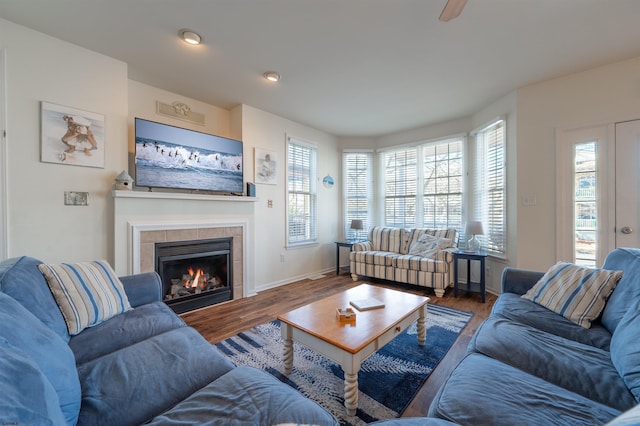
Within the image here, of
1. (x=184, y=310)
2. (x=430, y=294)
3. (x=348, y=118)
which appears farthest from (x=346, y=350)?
(x=348, y=118)

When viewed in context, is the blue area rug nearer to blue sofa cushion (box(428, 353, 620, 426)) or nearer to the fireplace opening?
blue sofa cushion (box(428, 353, 620, 426))

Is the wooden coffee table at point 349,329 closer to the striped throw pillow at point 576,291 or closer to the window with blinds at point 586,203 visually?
the striped throw pillow at point 576,291

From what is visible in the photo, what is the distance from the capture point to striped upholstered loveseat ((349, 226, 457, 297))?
11.8 ft

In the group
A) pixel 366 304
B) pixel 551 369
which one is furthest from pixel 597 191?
pixel 366 304

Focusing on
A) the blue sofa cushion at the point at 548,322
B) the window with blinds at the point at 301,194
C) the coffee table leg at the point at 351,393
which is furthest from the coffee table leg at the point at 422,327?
the window with blinds at the point at 301,194

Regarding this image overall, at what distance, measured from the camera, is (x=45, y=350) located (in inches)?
34.9

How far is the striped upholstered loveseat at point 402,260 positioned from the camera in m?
3.60

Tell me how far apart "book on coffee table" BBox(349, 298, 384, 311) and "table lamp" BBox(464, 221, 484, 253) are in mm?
2331

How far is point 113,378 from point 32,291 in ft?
2.32

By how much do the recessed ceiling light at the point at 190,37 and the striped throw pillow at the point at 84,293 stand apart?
1982 mm

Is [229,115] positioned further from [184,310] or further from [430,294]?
[430,294]

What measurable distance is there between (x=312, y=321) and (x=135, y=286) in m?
1.38

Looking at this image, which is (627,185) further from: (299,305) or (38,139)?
(38,139)

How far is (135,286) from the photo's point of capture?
6.41 ft
